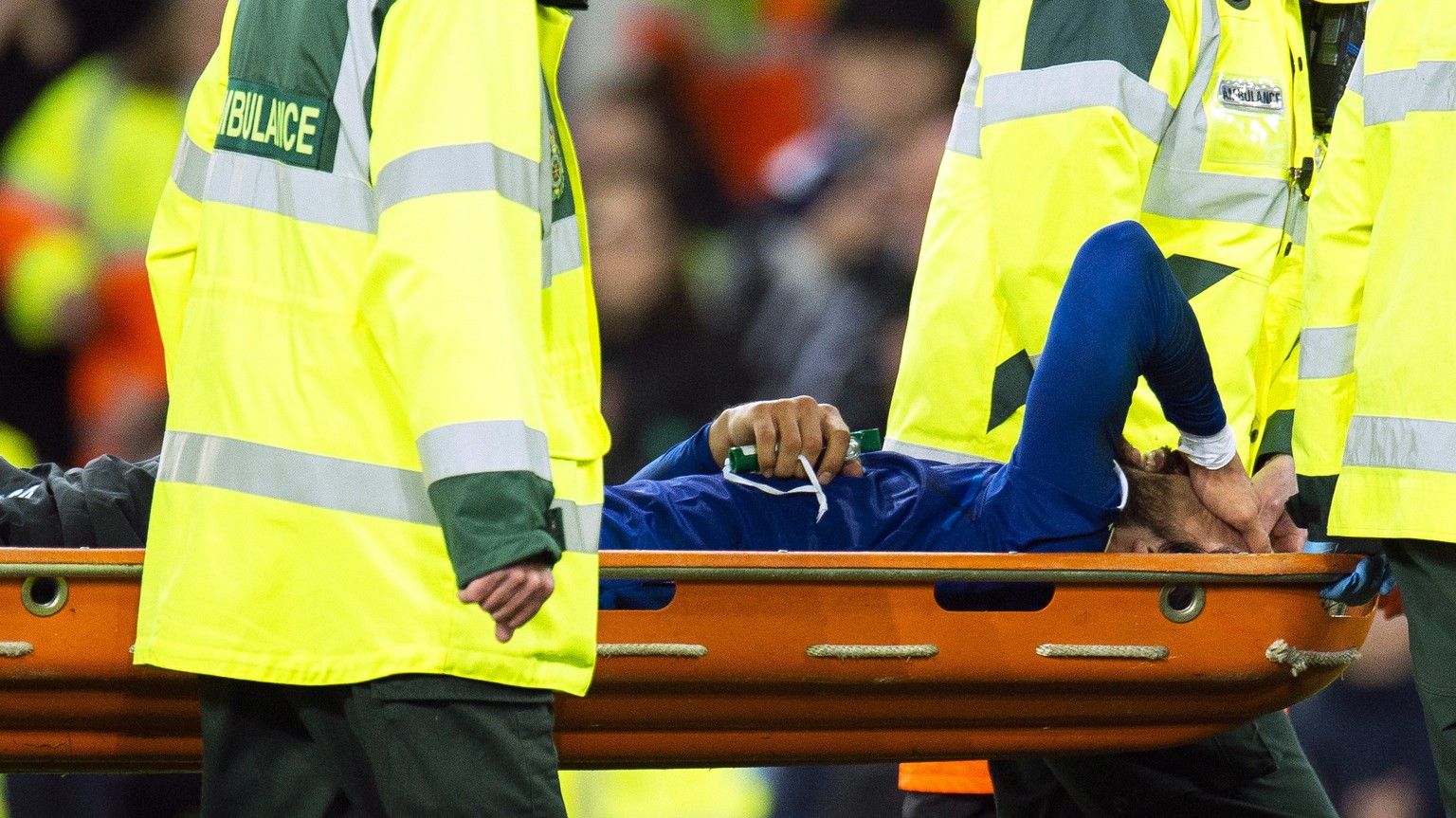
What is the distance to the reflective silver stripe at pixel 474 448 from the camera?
1.51 m

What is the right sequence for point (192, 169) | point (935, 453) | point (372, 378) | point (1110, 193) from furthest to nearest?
point (935, 453), point (1110, 193), point (192, 169), point (372, 378)

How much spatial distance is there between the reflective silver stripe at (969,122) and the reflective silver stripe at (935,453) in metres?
0.52

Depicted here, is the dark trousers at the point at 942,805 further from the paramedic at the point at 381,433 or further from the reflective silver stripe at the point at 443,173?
the reflective silver stripe at the point at 443,173

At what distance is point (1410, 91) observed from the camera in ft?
7.32

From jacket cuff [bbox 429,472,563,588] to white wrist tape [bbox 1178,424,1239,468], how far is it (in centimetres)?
137

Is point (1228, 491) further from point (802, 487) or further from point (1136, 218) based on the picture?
point (802, 487)

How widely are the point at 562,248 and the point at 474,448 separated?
0.36 meters

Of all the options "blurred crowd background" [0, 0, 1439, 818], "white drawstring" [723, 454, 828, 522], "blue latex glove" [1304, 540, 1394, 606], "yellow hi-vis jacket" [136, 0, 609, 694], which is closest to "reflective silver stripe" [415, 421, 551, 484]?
"yellow hi-vis jacket" [136, 0, 609, 694]

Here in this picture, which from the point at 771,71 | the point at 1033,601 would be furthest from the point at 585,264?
the point at 771,71

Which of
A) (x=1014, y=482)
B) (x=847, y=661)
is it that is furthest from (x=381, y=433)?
(x=1014, y=482)

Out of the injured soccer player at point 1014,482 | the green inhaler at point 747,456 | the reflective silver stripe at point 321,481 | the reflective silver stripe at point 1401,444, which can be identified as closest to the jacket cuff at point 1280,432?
the injured soccer player at point 1014,482

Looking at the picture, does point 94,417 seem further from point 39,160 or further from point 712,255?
point 712,255

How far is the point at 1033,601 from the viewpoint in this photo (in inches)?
96.4

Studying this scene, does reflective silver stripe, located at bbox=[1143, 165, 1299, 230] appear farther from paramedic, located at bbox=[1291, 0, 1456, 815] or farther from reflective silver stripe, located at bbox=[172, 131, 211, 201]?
reflective silver stripe, located at bbox=[172, 131, 211, 201]
